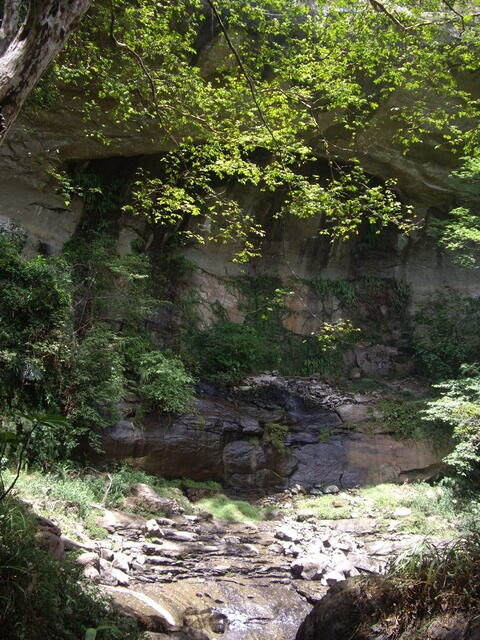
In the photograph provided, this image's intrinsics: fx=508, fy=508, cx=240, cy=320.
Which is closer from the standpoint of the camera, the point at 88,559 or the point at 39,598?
the point at 39,598

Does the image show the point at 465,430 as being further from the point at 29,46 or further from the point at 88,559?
the point at 29,46

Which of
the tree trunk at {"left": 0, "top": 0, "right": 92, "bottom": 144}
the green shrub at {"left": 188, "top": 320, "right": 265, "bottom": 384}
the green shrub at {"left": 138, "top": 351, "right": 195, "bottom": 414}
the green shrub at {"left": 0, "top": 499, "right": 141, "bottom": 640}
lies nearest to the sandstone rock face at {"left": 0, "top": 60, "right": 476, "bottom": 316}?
the green shrub at {"left": 188, "top": 320, "right": 265, "bottom": 384}

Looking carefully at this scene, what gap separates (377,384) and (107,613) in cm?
1208

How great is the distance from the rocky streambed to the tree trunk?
4.06 metres

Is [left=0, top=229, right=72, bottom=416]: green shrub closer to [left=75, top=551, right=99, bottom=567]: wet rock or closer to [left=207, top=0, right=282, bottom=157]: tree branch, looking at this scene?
[left=75, top=551, right=99, bottom=567]: wet rock

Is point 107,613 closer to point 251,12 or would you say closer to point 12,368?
point 12,368

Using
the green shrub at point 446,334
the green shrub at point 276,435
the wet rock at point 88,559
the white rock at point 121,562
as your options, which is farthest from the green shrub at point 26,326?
the green shrub at point 446,334

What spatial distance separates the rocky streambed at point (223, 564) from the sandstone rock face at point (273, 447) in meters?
1.55

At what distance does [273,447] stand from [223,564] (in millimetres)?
4794

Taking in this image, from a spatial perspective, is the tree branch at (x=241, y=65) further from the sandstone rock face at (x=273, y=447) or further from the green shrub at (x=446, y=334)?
the green shrub at (x=446, y=334)

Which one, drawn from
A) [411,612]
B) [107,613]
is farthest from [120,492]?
[411,612]

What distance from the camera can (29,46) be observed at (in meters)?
3.15

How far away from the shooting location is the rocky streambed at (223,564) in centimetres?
515

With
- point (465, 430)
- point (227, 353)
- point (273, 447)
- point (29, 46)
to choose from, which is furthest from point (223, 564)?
point (227, 353)
